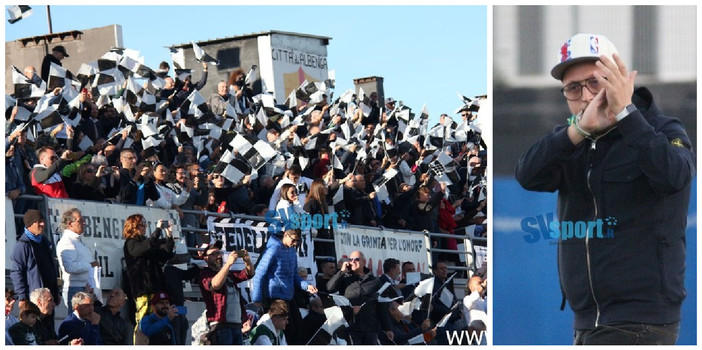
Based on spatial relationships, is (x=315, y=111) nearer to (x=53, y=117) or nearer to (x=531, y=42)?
(x=53, y=117)

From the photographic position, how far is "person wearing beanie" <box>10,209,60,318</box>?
430 inches

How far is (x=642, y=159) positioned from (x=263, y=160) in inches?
349

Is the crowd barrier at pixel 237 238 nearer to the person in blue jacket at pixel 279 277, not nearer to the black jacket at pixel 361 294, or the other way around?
the person in blue jacket at pixel 279 277

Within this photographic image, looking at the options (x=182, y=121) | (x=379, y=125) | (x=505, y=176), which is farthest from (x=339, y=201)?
(x=505, y=176)

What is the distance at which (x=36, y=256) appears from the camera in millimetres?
10961

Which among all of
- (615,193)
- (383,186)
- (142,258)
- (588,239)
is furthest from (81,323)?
(383,186)

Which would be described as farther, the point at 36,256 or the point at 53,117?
the point at 53,117

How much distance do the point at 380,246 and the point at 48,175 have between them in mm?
5639

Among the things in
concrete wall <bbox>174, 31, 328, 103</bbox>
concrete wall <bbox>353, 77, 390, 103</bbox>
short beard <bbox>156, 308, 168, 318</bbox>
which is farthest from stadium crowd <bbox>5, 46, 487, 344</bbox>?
concrete wall <bbox>353, 77, 390, 103</bbox>

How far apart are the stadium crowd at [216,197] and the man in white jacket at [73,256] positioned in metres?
0.01

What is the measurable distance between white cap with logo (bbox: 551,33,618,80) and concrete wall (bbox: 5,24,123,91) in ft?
67.2

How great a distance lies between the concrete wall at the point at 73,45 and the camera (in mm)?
27234

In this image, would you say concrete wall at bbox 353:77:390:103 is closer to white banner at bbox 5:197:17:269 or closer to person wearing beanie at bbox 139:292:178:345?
person wearing beanie at bbox 139:292:178:345

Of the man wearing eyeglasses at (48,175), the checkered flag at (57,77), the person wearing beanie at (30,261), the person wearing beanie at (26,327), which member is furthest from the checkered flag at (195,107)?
the person wearing beanie at (26,327)
